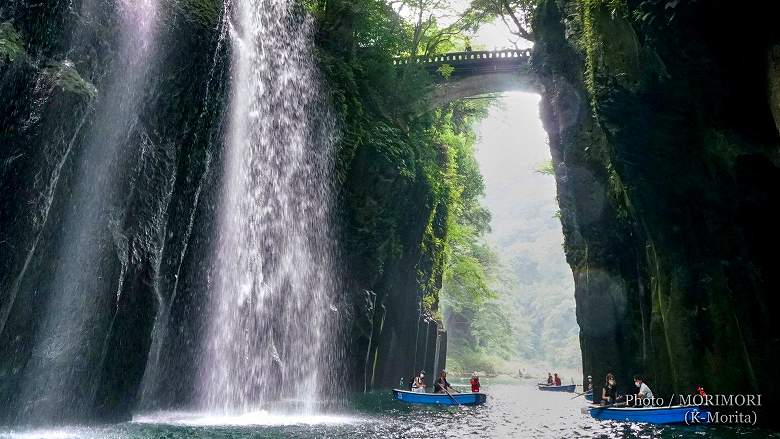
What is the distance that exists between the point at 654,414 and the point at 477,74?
22084mm

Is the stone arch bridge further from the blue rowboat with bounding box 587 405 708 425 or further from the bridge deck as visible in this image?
the blue rowboat with bounding box 587 405 708 425

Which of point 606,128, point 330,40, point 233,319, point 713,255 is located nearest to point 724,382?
point 713,255

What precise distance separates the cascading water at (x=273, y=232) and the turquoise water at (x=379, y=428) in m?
2.85

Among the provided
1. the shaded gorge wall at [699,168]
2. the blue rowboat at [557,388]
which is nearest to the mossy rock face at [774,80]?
the shaded gorge wall at [699,168]

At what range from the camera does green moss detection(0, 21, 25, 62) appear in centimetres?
1042

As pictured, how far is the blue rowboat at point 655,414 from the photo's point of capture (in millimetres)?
14706

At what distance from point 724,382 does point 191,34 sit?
54.1ft

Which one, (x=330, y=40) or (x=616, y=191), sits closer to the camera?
(x=616, y=191)

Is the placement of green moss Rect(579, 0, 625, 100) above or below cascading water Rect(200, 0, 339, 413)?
above

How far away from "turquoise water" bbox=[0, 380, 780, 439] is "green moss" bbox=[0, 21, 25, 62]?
22.5 ft

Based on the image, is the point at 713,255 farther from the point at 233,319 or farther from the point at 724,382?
the point at 233,319

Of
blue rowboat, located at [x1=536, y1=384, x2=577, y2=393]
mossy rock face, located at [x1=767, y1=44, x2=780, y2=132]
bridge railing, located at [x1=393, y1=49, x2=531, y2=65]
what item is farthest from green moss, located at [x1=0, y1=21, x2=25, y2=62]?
blue rowboat, located at [x1=536, y1=384, x2=577, y2=393]

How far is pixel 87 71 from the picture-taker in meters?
12.7

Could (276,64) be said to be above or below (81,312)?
above
